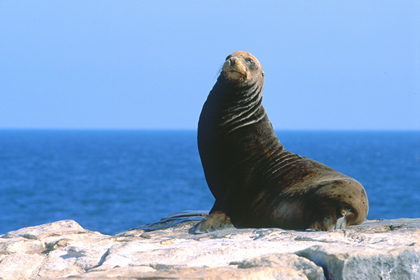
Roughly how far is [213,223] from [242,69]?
1651mm

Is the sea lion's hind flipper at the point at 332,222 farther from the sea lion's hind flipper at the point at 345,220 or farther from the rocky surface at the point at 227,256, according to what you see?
the rocky surface at the point at 227,256

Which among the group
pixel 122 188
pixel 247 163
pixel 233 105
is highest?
pixel 233 105

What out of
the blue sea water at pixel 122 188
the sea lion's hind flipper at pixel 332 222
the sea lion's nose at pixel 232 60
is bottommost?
the blue sea water at pixel 122 188

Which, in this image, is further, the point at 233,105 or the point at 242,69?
the point at 233,105

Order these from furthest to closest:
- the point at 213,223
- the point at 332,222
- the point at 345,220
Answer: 1. the point at 213,223
2. the point at 345,220
3. the point at 332,222

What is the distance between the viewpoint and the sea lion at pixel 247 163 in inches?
302

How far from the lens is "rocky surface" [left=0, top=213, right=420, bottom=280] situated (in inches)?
202

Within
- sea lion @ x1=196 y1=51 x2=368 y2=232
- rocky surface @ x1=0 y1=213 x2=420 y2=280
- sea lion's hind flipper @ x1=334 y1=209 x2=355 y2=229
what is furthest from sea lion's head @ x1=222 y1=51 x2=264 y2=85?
sea lion's hind flipper @ x1=334 y1=209 x2=355 y2=229

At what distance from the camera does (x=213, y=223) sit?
7.50 m

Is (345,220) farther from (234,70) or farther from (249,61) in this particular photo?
(249,61)

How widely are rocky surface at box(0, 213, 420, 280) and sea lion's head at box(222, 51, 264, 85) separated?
1769 mm

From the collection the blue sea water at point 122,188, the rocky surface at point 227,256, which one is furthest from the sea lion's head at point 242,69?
the blue sea water at point 122,188

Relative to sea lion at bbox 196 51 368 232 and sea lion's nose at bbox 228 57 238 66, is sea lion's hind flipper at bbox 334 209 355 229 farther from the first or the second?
sea lion's nose at bbox 228 57 238 66

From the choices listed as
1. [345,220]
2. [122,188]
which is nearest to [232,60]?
[345,220]
